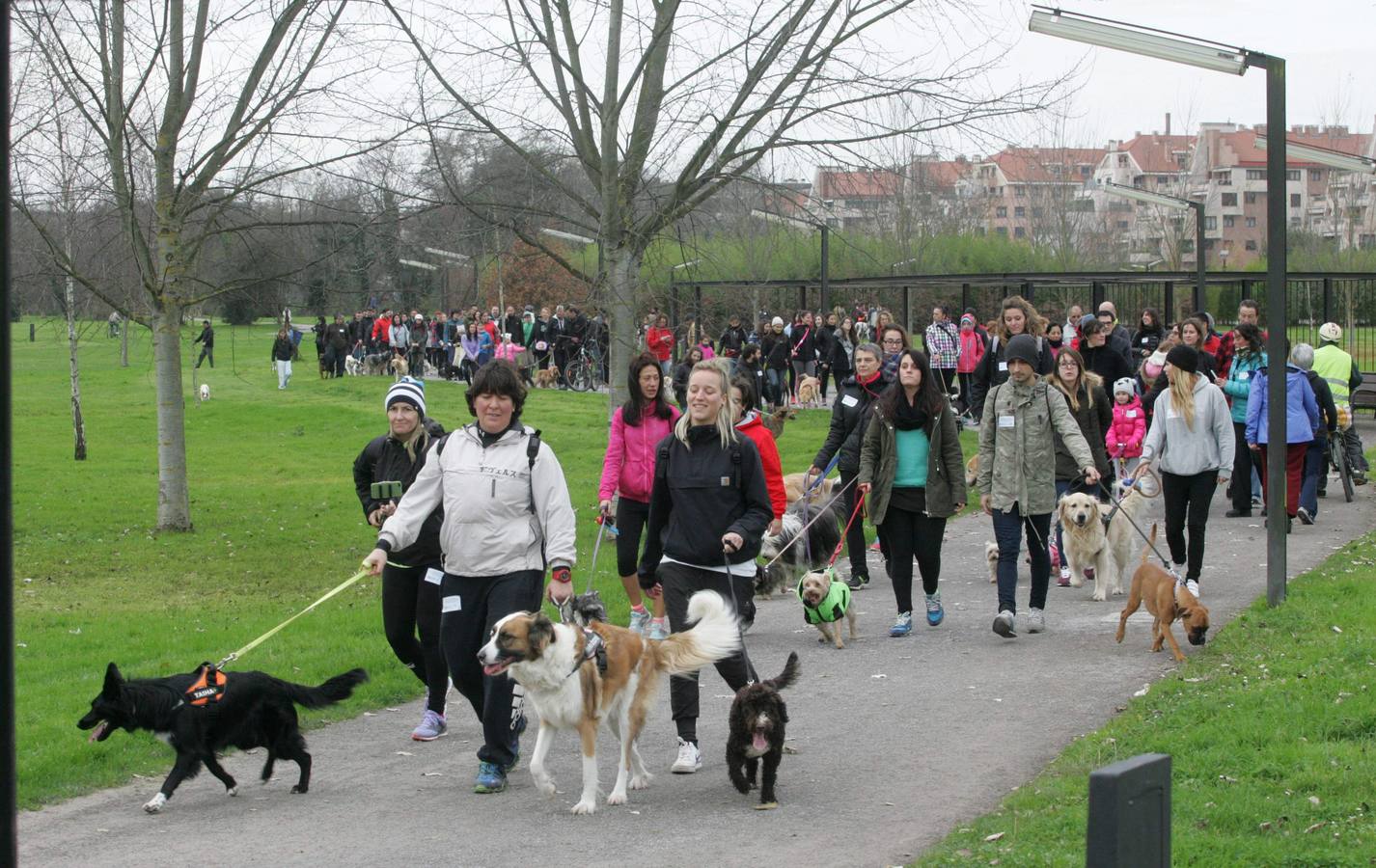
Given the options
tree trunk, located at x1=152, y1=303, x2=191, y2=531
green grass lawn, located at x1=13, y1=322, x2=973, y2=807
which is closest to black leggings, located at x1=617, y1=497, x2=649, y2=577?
green grass lawn, located at x1=13, y1=322, x2=973, y2=807

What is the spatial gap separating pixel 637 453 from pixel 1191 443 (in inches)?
158

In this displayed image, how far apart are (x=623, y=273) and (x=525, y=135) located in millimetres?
1547

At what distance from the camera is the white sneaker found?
7.02 m

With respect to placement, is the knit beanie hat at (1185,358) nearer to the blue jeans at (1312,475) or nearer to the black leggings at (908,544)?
the black leggings at (908,544)

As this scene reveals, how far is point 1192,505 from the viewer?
1068cm

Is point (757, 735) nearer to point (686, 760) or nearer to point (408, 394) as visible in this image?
point (686, 760)

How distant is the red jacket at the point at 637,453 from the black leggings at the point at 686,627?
2271 mm

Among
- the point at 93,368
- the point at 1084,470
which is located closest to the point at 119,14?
the point at 1084,470

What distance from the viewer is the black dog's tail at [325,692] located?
7.10 m

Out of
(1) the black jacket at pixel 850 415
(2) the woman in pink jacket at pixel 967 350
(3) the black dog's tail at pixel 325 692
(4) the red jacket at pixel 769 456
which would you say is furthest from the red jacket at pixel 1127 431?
(2) the woman in pink jacket at pixel 967 350

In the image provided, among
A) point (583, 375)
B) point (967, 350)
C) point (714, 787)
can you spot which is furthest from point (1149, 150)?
point (714, 787)

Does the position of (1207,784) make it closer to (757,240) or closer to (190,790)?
(190,790)

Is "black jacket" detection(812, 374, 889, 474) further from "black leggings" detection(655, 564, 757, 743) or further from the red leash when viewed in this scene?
"black leggings" detection(655, 564, 757, 743)

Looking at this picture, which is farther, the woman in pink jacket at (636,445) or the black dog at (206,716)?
the woman in pink jacket at (636,445)
